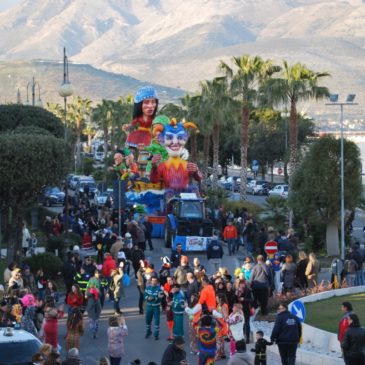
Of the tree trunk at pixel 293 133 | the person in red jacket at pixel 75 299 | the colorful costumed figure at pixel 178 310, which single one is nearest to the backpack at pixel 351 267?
the colorful costumed figure at pixel 178 310

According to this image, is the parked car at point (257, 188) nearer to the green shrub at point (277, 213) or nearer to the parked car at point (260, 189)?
the parked car at point (260, 189)

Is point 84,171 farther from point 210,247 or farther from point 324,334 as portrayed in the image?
point 324,334

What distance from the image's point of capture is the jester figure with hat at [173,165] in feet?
145

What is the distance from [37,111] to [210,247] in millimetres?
16122

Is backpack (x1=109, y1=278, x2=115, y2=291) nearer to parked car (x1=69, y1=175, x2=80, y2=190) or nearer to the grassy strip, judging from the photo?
the grassy strip

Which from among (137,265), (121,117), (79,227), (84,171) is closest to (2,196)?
(137,265)

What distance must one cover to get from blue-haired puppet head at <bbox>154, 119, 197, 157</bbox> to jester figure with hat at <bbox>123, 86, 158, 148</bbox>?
6143mm

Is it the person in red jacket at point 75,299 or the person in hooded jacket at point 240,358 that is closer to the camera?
the person in hooded jacket at point 240,358

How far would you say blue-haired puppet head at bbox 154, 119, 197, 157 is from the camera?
1775 inches

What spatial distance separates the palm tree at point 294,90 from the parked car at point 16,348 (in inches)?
1201

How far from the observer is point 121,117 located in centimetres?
10438

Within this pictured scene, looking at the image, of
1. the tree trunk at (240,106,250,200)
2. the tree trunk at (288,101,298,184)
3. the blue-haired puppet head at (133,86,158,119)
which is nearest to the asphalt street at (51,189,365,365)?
the tree trunk at (288,101,298,184)

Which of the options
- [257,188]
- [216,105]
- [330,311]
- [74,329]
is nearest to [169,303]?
[330,311]

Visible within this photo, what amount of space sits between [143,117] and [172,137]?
347 inches
